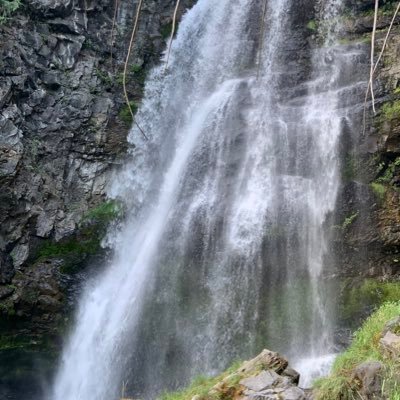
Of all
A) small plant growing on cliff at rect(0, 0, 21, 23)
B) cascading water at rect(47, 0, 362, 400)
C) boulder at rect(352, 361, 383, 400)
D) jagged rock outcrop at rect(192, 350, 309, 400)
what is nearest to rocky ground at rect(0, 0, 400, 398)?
small plant growing on cliff at rect(0, 0, 21, 23)

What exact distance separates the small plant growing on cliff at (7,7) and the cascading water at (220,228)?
4550 mm

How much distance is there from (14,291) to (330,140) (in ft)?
28.1

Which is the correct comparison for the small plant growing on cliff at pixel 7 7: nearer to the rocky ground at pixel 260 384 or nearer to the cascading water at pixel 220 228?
the cascading water at pixel 220 228

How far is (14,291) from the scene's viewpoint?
11375 mm

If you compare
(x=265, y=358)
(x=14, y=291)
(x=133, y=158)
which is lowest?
(x=265, y=358)

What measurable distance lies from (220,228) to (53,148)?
5365mm

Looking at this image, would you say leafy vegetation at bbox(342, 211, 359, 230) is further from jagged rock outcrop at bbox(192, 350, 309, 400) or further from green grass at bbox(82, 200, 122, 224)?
green grass at bbox(82, 200, 122, 224)

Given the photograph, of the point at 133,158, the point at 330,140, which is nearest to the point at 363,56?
the point at 330,140

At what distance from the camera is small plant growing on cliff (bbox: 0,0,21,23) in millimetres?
12954

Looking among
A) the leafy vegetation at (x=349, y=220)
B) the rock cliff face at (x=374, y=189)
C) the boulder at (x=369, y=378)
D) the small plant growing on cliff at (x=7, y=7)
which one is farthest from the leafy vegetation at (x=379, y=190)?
the small plant growing on cliff at (x=7, y=7)

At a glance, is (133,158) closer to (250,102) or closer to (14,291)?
(250,102)

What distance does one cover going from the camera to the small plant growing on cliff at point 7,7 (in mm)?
12954

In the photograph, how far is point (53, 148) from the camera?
13.1m

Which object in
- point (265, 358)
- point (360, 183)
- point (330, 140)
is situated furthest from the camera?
point (330, 140)
